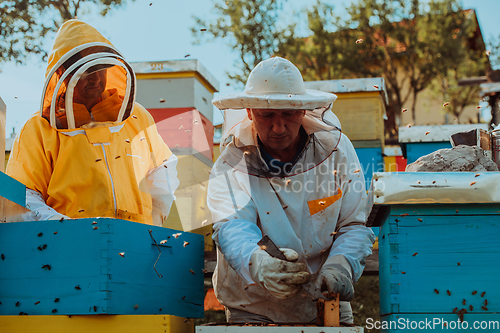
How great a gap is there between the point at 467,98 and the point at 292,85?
15.3 m

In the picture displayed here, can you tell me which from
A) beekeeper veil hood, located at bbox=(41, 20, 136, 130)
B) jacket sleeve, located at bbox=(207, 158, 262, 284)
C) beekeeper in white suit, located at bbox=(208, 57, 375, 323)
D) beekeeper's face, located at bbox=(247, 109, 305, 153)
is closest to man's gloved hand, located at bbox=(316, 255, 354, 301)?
beekeeper in white suit, located at bbox=(208, 57, 375, 323)

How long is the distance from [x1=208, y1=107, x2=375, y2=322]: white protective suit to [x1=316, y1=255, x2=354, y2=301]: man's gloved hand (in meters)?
0.10

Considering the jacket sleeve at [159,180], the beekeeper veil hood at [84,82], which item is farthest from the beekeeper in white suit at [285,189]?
the beekeeper veil hood at [84,82]

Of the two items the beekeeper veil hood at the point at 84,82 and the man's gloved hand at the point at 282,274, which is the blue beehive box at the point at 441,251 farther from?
the beekeeper veil hood at the point at 84,82

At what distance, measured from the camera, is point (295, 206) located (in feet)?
6.97

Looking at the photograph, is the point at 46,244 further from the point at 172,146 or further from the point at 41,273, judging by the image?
the point at 172,146

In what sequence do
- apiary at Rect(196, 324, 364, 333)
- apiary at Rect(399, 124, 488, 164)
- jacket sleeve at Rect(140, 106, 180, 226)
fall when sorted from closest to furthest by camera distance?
apiary at Rect(196, 324, 364, 333)
jacket sleeve at Rect(140, 106, 180, 226)
apiary at Rect(399, 124, 488, 164)

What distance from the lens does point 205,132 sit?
4.57 meters

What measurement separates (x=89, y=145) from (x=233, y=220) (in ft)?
3.07

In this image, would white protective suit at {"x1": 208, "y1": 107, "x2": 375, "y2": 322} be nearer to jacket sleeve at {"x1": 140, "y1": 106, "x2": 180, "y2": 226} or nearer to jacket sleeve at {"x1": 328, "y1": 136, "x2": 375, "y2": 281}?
jacket sleeve at {"x1": 328, "y1": 136, "x2": 375, "y2": 281}

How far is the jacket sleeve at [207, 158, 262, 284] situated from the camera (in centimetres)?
188

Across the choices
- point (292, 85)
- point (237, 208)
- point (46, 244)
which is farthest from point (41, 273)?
point (292, 85)

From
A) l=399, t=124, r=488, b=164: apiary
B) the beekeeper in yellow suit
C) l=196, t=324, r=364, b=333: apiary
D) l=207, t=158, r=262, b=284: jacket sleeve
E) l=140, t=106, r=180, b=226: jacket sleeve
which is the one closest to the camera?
l=196, t=324, r=364, b=333: apiary

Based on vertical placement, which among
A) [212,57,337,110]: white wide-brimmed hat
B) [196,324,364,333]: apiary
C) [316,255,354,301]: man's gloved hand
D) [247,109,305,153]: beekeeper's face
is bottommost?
[196,324,364,333]: apiary
